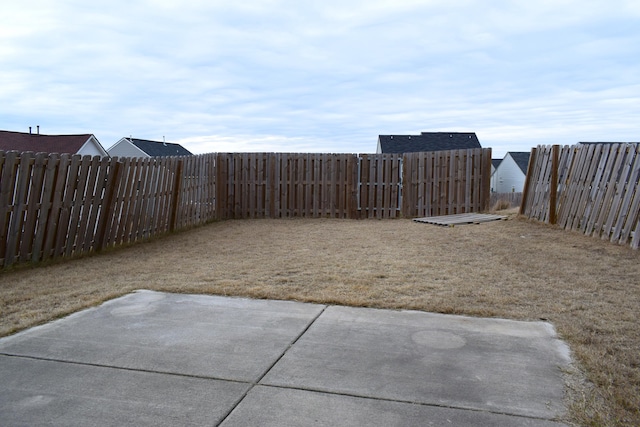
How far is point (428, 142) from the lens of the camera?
1182 inches

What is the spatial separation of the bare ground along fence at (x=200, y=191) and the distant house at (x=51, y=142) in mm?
15678

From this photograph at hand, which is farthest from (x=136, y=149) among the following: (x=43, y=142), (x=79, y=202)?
(x=79, y=202)

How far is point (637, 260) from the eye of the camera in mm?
6383

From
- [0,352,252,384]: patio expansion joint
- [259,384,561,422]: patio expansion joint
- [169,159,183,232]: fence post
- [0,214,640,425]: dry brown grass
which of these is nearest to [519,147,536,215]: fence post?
[0,214,640,425]: dry brown grass

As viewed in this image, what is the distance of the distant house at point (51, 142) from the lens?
82.9 feet

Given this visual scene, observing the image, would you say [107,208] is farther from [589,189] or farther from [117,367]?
[589,189]

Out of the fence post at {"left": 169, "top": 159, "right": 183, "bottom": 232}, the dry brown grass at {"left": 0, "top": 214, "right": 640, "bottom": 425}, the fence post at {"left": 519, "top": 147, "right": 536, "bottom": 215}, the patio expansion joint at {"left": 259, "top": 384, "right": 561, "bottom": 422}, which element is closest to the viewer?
the patio expansion joint at {"left": 259, "top": 384, "right": 561, "bottom": 422}

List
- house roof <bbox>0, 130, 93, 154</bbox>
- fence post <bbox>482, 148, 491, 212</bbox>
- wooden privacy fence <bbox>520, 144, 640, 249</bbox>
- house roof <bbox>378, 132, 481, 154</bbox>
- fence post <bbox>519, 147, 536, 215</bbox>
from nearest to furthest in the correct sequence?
wooden privacy fence <bbox>520, 144, 640, 249</bbox> < fence post <bbox>519, 147, 536, 215</bbox> < fence post <bbox>482, 148, 491, 212</bbox> < house roof <bbox>0, 130, 93, 154</bbox> < house roof <bbox>378, 132, 481, 154</bbox>

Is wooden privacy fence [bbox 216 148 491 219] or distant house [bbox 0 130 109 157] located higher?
distant house [bbox 0 130 109 157]

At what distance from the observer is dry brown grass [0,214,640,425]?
336 centimetres

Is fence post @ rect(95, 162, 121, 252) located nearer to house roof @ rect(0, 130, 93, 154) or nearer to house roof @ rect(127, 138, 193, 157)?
house roof @ rect(0, 130, 93, 154)

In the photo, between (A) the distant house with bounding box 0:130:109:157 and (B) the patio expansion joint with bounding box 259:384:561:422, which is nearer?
(B) the patio expansion joint with bounding box 259:384:561:422

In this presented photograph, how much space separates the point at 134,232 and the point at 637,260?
8554 millimetres

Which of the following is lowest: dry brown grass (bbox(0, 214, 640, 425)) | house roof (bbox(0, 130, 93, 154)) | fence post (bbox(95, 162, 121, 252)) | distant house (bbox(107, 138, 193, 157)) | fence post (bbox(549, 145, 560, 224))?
dry brown grass (bbox(0, 214, 640, 425))
